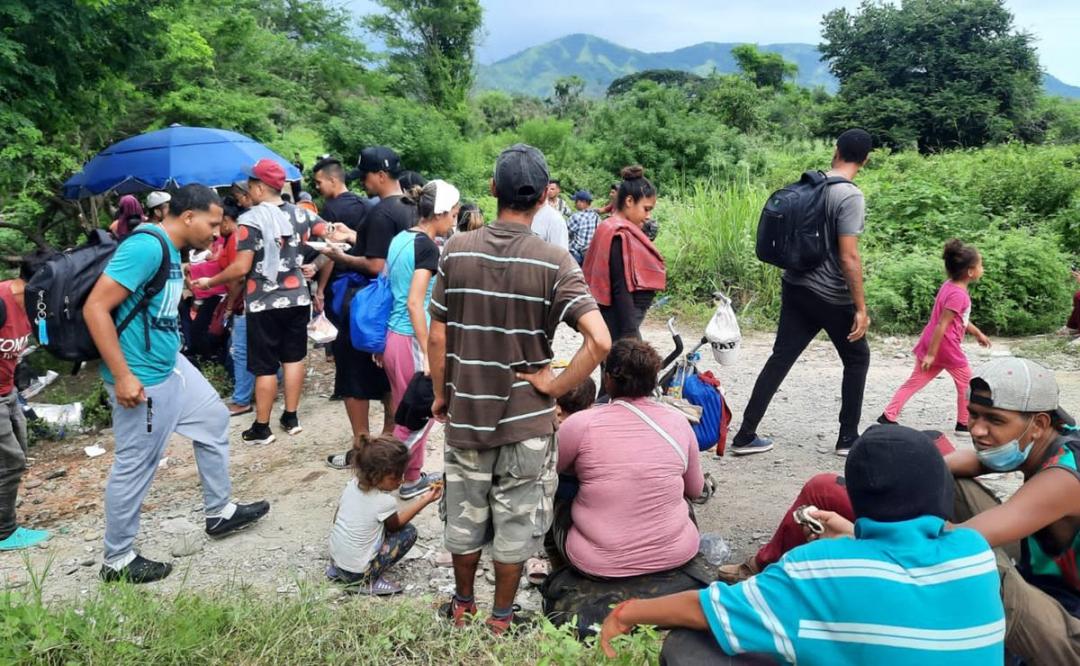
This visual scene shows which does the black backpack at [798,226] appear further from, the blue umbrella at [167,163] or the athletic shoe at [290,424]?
the blue umbrella at [167,163]

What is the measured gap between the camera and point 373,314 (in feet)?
14.2

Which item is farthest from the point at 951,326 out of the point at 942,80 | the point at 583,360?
the point at 942,80

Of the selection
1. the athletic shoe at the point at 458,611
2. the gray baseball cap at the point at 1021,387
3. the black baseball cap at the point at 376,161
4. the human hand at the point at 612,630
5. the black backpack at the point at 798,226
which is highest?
the black baseball cap at the point at 376,161

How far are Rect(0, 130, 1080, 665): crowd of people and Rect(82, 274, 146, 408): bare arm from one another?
0.01m

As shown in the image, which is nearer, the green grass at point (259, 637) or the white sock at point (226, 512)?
the green grass at point (259, 637)

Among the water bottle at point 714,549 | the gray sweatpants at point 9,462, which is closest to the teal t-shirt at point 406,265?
the water bottle at point 714,549

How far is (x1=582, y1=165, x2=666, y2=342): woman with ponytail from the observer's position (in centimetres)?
472

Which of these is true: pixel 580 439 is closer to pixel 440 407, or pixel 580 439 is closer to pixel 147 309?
pixel 440 407

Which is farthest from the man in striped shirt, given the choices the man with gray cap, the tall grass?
the tall grass

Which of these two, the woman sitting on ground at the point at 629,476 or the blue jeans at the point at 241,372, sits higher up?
the woman sitting on ground at the point at 629,476

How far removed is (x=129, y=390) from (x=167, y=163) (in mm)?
4471

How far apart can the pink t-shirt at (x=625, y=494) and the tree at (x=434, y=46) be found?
33938mm

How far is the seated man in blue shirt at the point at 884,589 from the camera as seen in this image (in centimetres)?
162

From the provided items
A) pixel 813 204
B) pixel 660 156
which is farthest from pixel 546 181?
pixel 660 156
